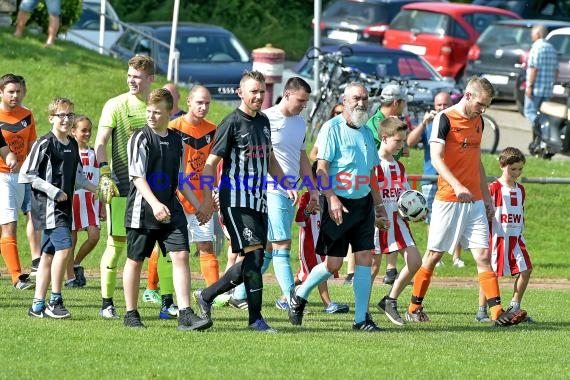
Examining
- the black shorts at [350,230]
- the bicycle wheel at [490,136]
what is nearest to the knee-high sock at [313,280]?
the black shorts at [350,230]

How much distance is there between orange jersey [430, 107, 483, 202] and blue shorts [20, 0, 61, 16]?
11.0 meters

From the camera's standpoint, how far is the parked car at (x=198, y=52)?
81.1 feet

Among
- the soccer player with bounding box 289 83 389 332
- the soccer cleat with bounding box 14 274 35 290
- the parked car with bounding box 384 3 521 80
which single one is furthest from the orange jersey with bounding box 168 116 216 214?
the parked car with bounding box 384 3 521 80

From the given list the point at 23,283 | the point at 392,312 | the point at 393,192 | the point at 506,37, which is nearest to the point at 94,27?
the point at 506,37

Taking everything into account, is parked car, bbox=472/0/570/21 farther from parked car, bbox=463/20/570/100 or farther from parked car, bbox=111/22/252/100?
parked car, bbox=111/22/252/100

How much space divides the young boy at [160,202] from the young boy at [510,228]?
3.48 meters

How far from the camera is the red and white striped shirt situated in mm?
14941

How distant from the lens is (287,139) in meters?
12.3

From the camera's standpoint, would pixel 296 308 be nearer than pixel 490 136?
Yes

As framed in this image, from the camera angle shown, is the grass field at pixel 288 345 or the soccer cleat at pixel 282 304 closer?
the grass field at pixel 288 345

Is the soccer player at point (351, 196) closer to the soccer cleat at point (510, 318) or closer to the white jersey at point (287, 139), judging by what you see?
the white jersey at point (287, 139)

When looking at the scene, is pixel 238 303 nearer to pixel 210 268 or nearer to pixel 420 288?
pixel 210 268

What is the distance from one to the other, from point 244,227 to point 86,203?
4161 mm

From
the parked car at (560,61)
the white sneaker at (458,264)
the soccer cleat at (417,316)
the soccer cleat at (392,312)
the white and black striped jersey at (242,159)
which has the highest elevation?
the parked car at (560,61)
